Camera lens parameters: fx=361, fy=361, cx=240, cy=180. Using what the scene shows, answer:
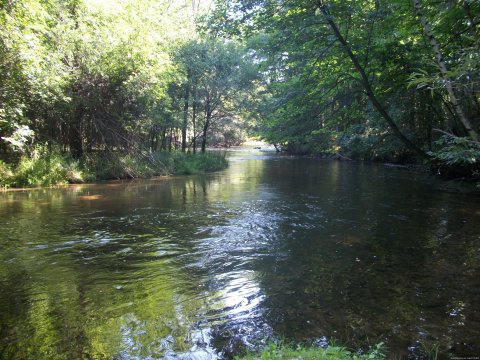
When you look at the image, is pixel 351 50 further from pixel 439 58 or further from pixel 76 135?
pixel 76 135

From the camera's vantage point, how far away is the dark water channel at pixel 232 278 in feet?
13.6

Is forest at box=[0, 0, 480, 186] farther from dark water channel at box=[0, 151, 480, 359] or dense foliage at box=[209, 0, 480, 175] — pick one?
dark water channel at box=[0, 151, 480, 359]

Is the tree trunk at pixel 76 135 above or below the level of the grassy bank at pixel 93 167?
above

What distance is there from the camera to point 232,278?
5.98m

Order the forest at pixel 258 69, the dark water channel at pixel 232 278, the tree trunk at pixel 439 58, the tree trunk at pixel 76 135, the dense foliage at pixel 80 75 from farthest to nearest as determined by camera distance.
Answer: the tree trunk at pixel 76 135 → the dense foliage at pixel 80 75 → the forest at pixel 258 69 → the tree trunk at pixel 439 58 → the dark water channel at pixel 232 278

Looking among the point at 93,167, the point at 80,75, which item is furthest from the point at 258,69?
the point at 93,167

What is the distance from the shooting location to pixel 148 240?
817 cm

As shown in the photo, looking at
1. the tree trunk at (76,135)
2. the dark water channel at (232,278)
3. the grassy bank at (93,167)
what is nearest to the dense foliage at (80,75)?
the tree trunk at (76,135)

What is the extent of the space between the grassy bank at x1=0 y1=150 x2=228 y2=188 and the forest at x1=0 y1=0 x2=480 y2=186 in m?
0.07

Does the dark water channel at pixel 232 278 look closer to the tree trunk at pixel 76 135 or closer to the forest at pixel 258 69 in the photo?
the forest at pixel 258 69

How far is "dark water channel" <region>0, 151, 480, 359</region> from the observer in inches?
163

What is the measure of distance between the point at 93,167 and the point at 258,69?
9.75m

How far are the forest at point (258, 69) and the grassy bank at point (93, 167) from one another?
68 millimetres

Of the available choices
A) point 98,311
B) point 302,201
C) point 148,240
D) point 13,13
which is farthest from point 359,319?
point 13,13
